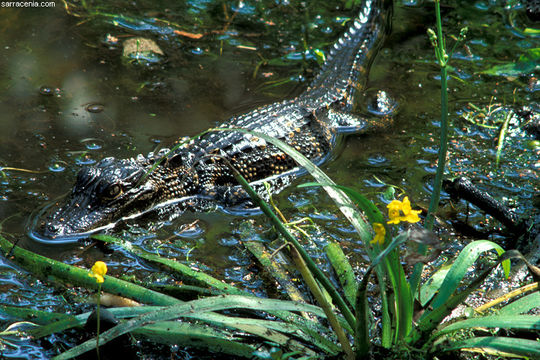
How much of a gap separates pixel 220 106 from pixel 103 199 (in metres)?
1.87

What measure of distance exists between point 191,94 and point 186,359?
134 inches

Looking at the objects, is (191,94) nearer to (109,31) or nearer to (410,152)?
(109,31)

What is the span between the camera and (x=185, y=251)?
3.63 metres

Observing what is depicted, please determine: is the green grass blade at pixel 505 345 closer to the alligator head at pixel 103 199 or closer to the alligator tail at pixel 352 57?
the alligator head at pixel 103 199

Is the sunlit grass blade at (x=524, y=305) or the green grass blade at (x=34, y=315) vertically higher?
the sunlit grass blade at (x=524, y=305)

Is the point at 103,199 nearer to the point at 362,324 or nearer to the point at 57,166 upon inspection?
the point at 57,166

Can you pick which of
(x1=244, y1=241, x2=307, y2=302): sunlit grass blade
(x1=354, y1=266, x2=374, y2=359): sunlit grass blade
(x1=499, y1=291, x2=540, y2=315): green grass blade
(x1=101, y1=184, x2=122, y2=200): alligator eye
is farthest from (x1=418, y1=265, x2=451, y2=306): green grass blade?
(x1=101, y1=184, x2=122, y2=200): alligator eye

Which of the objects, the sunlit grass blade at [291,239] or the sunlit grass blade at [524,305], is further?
the sunlit grass blade at [524,305]

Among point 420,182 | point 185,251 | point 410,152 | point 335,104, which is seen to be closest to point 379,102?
point 335,104

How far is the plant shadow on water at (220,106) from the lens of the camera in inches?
145

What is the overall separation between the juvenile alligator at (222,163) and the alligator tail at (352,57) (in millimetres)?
12

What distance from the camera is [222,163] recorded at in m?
4.84

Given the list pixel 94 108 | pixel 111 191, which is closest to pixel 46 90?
pixel 94 108

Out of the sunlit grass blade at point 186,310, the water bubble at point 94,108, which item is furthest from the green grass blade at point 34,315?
the water bubble at point 94,108
